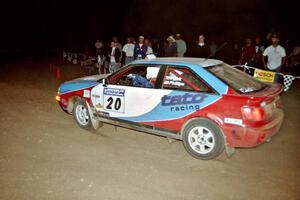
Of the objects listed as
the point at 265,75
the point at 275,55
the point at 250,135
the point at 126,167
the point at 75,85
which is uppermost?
the point at 275,55

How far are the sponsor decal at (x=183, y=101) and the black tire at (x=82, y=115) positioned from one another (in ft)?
6.39

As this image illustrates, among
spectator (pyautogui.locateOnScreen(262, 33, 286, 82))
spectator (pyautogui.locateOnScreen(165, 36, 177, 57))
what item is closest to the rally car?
spectator (pyautogui.locateOnScreen(262, 33, 286, 82))

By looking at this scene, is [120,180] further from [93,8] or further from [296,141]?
[93,8]

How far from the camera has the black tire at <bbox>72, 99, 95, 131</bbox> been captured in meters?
6.53

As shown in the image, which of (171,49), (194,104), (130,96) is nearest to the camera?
(194,104)

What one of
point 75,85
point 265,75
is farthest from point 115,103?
point 265,75

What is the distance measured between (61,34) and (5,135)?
39646mm

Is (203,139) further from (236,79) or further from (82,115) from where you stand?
(82,115)

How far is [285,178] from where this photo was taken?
14.7 ft

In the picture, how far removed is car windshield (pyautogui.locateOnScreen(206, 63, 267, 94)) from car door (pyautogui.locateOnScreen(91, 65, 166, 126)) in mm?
982

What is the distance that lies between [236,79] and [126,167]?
2283 mm

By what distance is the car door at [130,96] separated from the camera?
5.52m

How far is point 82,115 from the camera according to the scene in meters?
6.65

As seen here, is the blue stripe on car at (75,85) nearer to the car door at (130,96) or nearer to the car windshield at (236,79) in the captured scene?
the car door at (130,96)
